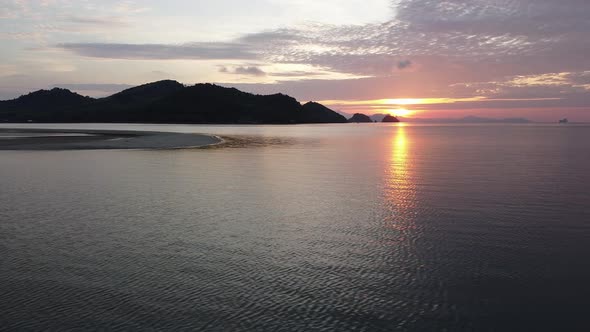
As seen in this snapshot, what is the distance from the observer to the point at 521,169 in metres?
47.0

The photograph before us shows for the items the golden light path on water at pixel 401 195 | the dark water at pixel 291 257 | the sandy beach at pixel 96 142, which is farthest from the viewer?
the sandy beach at pixel 96 142

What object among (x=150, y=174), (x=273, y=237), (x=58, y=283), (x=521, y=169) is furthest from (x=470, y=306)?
(x=521, y=169)

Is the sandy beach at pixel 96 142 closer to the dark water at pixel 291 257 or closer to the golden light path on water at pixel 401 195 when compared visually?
the dark water at pixel 291 257

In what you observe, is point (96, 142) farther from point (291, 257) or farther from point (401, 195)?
point (291, 257)

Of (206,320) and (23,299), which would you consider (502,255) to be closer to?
(206,320)

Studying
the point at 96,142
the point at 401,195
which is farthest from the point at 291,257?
the point at 96,142

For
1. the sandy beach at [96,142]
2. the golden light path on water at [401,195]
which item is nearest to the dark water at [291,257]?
the golden light path on water at [401,195]

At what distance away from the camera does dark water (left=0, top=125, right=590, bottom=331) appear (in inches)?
443

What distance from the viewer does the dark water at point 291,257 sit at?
11.2 meters

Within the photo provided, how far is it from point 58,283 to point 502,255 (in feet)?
48.4

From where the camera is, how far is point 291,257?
15875 millimetres

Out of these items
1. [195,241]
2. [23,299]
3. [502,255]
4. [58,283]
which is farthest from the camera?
[195,241]

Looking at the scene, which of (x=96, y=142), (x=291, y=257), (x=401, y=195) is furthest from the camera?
(x=96, y=142)

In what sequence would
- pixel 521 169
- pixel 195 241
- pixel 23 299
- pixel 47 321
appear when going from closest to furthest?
1. pixel 47 321
2. pixel 23 299
3. pixel 195 241
4. pixel 521 169
